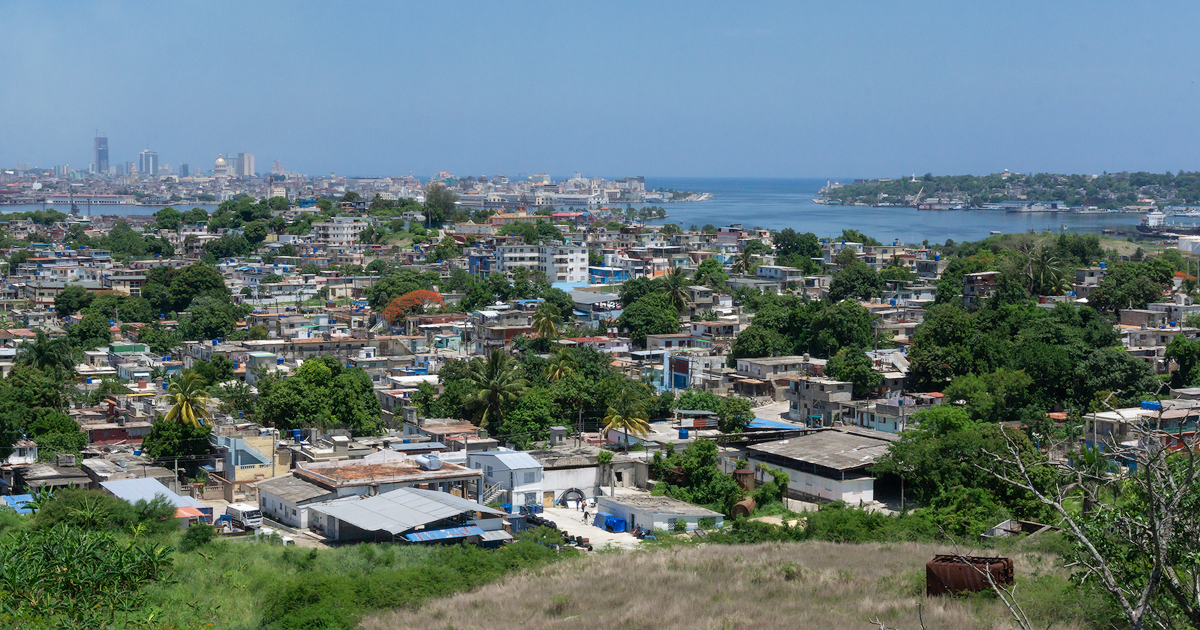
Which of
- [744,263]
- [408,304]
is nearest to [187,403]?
[408,304]


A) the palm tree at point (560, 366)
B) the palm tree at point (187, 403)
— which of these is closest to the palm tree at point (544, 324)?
the palm tree at point (560, 366)

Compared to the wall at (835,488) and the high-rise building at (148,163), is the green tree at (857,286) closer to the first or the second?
the wall at (835,488)

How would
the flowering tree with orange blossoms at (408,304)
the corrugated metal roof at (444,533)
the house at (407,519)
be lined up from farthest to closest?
the flowering tree with orange blossoms at (408,304), the house at (407,519), the corrugated metal roof at (444,533)

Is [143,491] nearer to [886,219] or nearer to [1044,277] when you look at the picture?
[1044,277]

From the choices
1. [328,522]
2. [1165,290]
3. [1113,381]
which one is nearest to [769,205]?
[1165,290]

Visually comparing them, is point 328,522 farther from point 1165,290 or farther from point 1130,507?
point 1165,290

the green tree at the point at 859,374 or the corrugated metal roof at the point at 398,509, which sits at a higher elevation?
the green tree at the point at 859,374
